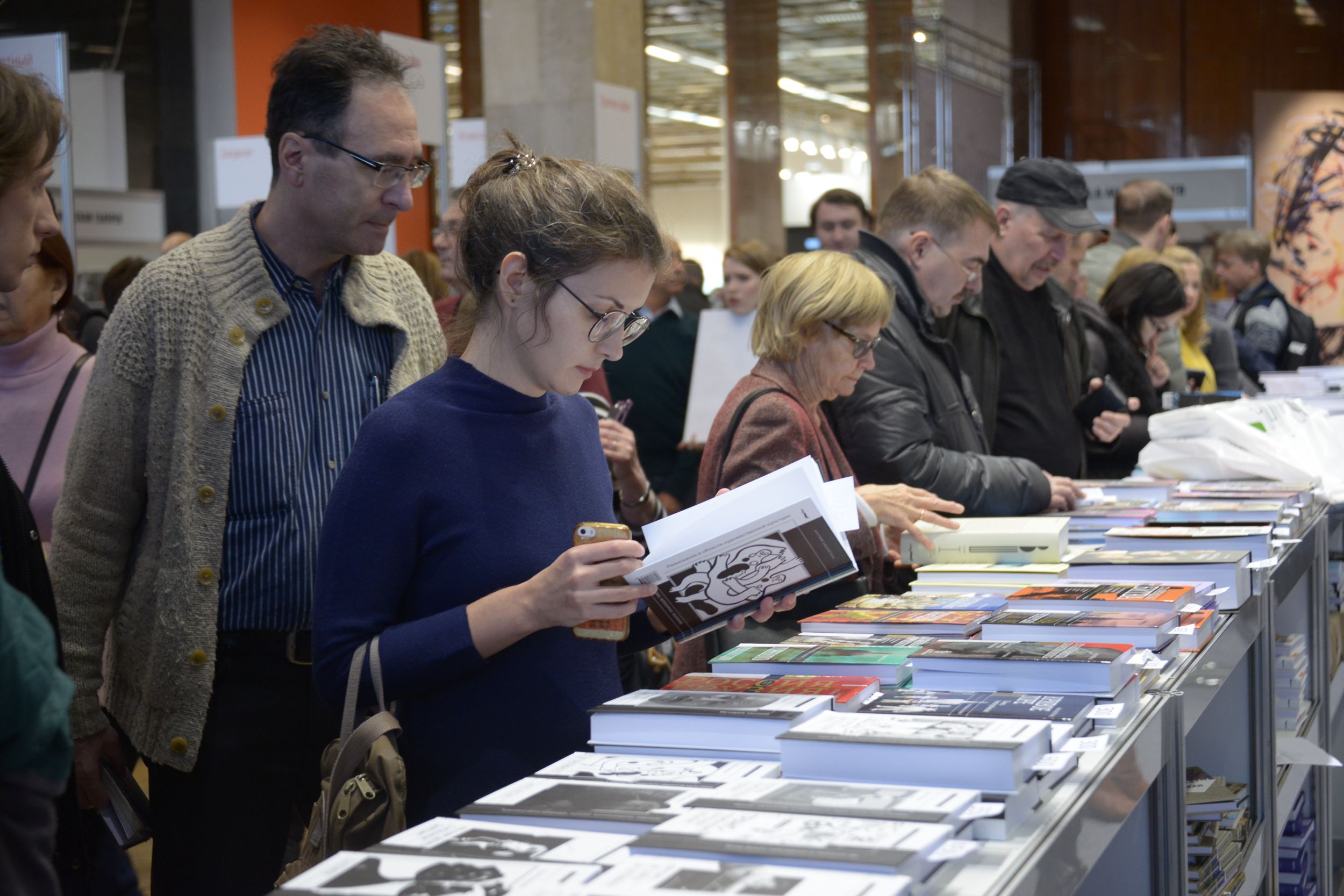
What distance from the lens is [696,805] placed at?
1.14m

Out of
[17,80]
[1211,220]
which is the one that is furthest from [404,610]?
[1211,220]

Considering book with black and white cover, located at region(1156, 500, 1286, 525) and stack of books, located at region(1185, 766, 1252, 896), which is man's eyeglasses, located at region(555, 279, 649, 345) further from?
book with black and white cover, located at region(1156, 500, 1286, 525)

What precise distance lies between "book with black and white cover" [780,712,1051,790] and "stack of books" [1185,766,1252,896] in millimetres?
1090

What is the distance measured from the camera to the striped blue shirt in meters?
1.92

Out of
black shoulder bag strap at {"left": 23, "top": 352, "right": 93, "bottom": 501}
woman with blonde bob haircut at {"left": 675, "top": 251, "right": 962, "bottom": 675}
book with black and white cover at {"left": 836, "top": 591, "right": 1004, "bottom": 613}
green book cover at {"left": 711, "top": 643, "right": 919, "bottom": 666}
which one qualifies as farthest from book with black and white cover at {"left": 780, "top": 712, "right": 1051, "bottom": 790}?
black shoulder bag strap at {"left": 23, "top": 352, "right": 93, "bottom": 501}

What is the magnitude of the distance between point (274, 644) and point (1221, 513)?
1.83m

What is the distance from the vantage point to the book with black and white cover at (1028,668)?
4.88 feet

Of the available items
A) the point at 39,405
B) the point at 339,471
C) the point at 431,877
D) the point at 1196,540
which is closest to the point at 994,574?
the point at 1196,540

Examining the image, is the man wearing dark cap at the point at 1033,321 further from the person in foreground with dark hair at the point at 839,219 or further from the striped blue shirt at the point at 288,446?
the striped blue shirt at the point at 288,446

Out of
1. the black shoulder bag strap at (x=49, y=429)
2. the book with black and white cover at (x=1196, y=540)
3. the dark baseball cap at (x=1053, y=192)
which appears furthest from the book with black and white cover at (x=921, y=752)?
the dark baseball cap at (x=1053, y=192)

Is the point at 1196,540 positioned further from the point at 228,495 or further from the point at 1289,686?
the point at 228,495

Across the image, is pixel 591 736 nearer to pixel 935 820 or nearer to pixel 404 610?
pixel 404 610

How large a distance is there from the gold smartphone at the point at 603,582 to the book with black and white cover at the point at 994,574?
2.51 feet

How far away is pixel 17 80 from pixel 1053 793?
130 cm
